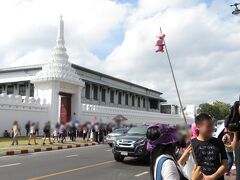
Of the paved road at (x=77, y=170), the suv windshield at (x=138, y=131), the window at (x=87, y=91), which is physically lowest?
the paved road at (x=77, y=170)

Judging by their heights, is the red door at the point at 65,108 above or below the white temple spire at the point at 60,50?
below

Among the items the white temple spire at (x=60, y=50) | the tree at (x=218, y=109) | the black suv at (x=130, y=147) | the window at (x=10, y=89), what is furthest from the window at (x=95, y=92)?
the black suv at (x=130, y=147)

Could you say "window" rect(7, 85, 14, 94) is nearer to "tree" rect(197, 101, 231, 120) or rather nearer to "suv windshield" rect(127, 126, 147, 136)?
"suv windshield" rect(127, 126, 147, 136)

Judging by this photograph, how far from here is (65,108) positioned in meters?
38.3

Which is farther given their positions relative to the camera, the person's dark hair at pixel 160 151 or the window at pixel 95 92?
the window at pixel 95 92

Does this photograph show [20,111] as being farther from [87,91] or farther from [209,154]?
[87,91]

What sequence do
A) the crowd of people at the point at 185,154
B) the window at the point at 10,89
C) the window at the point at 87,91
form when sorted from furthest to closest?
the window at the point at 10,89 → the window at the point at 87,91 → the crowd of people at the point at 185,154

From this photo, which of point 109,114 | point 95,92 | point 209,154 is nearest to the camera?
point 209,154

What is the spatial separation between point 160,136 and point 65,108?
116 ft

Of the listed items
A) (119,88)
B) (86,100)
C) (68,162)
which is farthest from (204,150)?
(119,88)

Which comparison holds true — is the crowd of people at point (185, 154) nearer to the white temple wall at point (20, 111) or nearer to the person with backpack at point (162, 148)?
the person with backpack at point (162, 148)

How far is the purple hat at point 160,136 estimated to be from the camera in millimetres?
3537

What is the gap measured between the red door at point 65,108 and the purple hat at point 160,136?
3370 cm

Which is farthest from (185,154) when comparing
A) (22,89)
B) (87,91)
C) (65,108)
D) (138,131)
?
(22,89)
